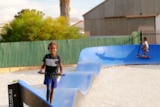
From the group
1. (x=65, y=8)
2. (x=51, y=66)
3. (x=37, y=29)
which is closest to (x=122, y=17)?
(x=65, y=8)

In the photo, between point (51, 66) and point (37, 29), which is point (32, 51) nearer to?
point (37, 29)

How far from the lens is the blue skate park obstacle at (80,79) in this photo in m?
5.13

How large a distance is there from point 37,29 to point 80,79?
11437 millimetres

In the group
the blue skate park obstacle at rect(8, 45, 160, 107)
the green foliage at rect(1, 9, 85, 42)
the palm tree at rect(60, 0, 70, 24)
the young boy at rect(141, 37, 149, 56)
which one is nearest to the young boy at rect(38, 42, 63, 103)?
the blue skate park obstacle at rect(8, 45, 160, 107)

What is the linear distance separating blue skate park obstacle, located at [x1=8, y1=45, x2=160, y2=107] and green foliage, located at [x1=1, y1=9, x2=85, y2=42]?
14.1ft

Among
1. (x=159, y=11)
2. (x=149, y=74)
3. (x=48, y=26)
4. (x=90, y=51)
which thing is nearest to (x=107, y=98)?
(x=149, y=74)

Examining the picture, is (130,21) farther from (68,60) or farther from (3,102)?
(3,102)

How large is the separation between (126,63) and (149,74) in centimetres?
455

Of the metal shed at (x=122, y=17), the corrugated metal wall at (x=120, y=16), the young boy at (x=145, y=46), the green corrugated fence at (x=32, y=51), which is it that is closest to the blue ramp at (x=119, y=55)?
the young boy at (x=145, y=46)

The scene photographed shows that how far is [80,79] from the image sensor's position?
11.3m

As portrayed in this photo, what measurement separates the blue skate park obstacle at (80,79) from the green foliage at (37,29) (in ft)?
14.1

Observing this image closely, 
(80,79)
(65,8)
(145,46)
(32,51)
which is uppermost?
(65,8)

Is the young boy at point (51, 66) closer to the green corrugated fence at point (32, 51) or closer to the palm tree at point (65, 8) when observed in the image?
the green corrugated fence at point (32, 51)

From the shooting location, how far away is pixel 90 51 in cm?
1870
